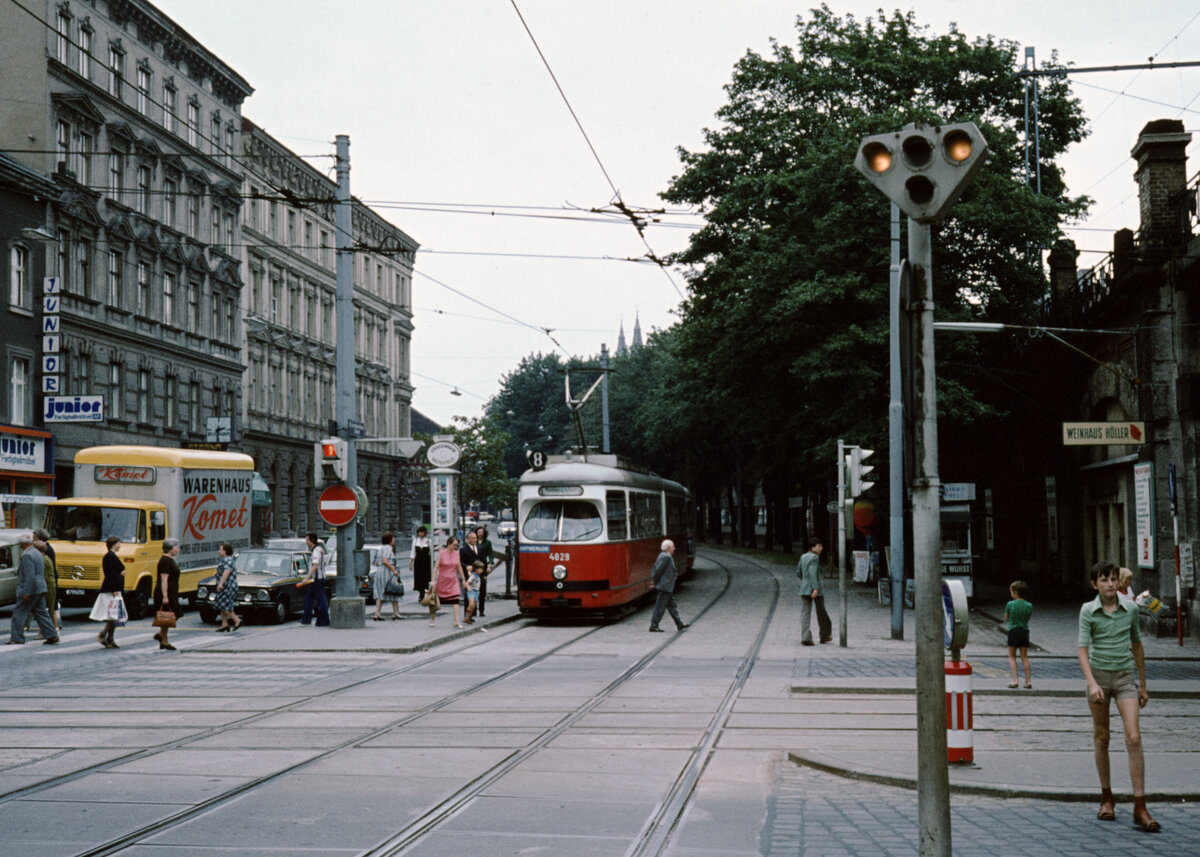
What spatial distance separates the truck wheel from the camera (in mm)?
28562

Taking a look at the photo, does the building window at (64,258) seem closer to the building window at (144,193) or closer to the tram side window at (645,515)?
the building window at (144,193)

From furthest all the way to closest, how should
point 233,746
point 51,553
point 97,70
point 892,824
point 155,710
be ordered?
point 97,70 < point 51,553 < point 155,710 < point 233,746 < point 892,824

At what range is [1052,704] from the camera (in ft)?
49.1

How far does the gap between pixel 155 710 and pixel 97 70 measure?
1329 inches

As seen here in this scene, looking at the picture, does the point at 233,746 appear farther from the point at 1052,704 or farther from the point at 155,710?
the point at 1052,704

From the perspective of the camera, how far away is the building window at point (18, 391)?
125 feet

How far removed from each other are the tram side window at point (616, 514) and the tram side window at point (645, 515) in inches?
31.1

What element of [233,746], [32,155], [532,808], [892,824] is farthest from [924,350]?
[32,155]

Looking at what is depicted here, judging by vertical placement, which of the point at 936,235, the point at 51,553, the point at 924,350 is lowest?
the point at 51,553

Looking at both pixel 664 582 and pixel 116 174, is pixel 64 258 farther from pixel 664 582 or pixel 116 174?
pixel 664 582

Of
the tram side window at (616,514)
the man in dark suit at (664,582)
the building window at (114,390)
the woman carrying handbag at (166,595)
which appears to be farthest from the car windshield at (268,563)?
the building window at (114,390)

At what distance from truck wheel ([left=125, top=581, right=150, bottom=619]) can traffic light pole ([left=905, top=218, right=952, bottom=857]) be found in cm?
2483

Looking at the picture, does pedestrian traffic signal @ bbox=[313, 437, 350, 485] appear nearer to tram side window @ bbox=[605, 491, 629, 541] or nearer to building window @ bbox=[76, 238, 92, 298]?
tram side window @ bbox=[605, 491, 629, 541]

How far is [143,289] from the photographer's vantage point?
4631 centimetres
